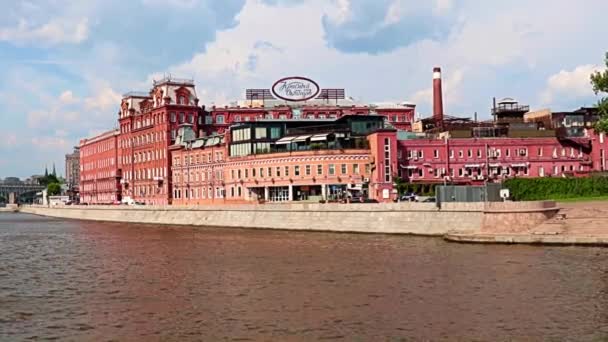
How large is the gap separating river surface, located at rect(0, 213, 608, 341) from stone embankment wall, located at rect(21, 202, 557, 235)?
200 inches

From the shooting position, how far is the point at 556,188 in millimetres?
95438

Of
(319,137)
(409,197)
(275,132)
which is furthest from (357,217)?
(275,132)

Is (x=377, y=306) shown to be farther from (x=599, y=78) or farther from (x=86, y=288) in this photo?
(x=599, y=78)

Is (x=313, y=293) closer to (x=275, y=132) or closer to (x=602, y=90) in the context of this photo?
(x=602, y=90)

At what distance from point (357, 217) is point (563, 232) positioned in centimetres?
2553

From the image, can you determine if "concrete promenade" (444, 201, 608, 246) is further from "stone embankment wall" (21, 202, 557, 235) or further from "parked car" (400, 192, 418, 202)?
"parked car" (400, 192, 418, 202)

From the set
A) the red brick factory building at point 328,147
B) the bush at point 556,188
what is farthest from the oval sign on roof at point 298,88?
the bush at point 556,188

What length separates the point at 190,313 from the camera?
3603 cm

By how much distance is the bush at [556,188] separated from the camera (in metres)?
95.1

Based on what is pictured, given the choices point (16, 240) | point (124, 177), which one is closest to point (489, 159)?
point (16, 240)

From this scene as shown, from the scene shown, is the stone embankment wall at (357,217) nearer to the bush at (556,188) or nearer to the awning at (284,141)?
the awning at (284,141)

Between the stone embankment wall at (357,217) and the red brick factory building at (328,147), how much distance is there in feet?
42.9

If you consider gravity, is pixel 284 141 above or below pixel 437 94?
below

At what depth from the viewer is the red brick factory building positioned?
112750 millimetres
